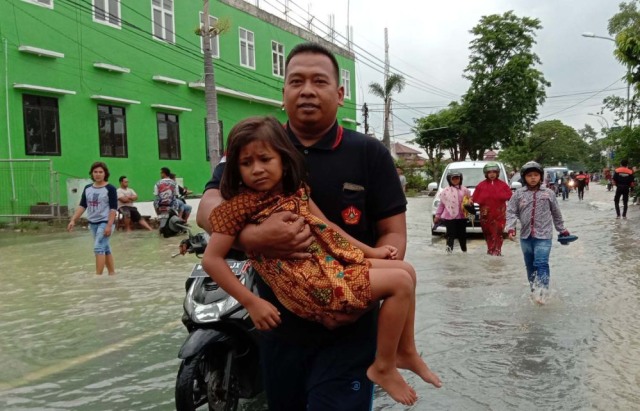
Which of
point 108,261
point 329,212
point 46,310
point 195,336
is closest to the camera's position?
point 329,212

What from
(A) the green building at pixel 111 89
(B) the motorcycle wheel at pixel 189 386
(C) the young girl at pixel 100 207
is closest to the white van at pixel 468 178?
(A) the green building at pixel 111 89

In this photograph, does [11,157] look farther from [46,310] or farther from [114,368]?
[114,368]

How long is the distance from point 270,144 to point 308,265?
1.43 ft

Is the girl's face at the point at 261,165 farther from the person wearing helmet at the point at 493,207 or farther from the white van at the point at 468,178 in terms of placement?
the white van at the point at 468,178

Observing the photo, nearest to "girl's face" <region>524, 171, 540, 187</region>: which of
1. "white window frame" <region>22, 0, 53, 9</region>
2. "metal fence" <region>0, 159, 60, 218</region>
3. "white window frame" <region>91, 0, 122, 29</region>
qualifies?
"metal fence" <region>0, 159, 60, 218</region>

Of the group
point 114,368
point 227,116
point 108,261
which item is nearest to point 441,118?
point 227,116

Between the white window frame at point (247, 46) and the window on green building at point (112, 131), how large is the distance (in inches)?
300

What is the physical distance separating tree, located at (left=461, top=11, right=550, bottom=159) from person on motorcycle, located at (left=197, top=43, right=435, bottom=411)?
129 ft

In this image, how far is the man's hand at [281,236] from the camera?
198 cm

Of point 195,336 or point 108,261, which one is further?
point 108,261

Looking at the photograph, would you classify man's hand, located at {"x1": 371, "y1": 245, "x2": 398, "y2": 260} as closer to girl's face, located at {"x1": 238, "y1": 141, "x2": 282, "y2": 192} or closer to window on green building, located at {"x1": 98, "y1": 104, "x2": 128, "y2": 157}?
girl's face, located at {"x1": 238, "y1": 141, "x2": 282, "y2": 192}

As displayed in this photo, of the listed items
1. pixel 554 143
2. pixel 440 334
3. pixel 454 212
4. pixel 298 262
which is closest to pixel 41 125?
pixel 454 212

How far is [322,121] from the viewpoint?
2.18 meters

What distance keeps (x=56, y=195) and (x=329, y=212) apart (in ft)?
54.5
